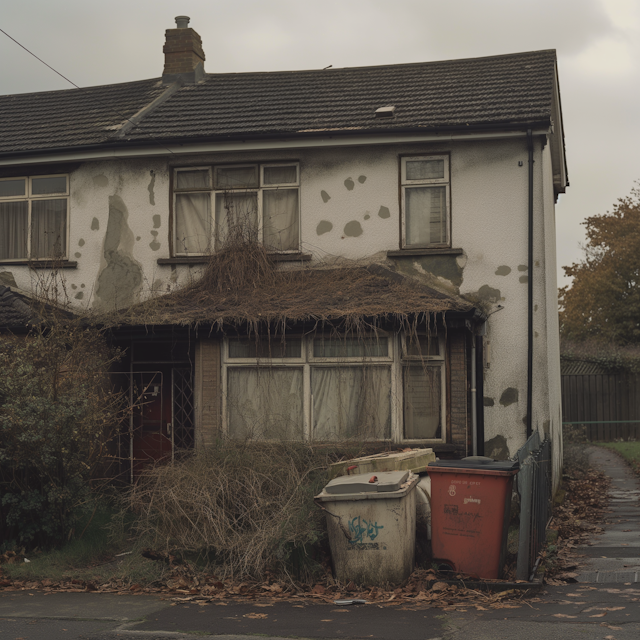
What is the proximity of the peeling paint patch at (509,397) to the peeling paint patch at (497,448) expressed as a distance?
0.48 m

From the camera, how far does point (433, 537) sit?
7.77m

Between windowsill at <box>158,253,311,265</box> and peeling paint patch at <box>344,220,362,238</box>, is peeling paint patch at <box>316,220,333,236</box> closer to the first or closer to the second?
peeling paint patch at <box>344,220,362,238</box>

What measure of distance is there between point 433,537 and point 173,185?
24.8 ft

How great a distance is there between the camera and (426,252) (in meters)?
11.9

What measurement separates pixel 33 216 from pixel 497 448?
329 inches

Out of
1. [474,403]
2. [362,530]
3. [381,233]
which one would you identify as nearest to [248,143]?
[381,233]

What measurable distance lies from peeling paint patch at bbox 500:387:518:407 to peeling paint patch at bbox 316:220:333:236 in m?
3.62

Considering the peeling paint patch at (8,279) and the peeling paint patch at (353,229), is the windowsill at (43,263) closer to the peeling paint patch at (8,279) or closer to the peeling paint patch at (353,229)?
the peeling paint patch at (8,279)

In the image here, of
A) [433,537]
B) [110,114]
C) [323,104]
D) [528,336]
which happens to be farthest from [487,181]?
[110,114]

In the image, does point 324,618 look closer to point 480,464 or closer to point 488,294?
point 480,464

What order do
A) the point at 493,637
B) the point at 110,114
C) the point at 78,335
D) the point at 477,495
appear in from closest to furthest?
the point at 493,637 < the point at 477,495 < the point at 78,335 < the point at 110,114

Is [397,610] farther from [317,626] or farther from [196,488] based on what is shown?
[196,488]

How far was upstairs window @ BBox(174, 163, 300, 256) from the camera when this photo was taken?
1257 cm

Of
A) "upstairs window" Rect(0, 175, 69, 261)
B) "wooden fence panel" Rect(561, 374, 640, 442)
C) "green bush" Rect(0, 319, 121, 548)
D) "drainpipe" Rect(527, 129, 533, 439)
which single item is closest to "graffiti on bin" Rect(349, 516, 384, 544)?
"green bush" Rect(0, 319, 121, 548)
